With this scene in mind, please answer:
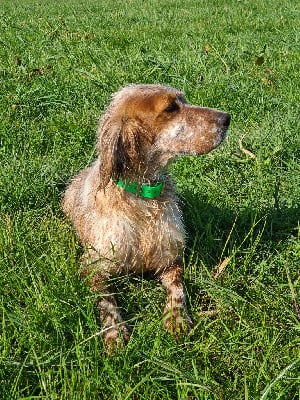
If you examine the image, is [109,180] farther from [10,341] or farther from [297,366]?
[297,366]

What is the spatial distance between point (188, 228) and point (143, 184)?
0.84 meters

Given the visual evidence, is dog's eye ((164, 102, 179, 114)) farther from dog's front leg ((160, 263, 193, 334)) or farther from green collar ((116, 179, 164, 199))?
dog's front leg ((160, 263, 193, 334))

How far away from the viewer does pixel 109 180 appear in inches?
129

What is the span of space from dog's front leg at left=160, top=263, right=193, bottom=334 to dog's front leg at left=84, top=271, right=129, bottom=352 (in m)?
0.26

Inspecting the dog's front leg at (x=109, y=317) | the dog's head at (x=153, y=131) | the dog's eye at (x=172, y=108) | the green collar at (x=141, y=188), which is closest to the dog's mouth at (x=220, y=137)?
the dog's head at (x=153, y=131)

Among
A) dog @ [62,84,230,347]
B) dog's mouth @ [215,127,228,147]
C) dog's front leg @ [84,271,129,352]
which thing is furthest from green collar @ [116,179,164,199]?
dog's front leg @ [84,271,129,352]

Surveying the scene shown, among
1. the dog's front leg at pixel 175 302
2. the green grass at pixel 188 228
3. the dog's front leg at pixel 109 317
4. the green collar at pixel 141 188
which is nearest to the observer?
the green grass at pixel 188 228

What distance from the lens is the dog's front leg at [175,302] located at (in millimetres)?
2930

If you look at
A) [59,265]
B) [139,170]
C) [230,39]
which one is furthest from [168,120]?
[230,39]

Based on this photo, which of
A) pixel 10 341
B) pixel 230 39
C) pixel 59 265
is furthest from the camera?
pixel 230 39

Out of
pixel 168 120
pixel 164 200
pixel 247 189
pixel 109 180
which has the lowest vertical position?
pixel 247 189

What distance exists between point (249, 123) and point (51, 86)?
8.13 feet

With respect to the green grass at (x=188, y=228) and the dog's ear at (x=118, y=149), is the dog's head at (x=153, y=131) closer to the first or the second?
the dog's ear at (x=118, y=149)

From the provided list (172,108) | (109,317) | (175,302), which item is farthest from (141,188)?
(109,317)
